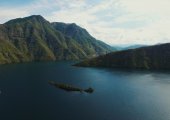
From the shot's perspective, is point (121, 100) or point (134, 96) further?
point (134, 96)

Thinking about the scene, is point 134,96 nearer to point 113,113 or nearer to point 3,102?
point 113,113

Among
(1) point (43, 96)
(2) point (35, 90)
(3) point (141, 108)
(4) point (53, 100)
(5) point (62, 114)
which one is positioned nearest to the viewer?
(5) point (62, 114)

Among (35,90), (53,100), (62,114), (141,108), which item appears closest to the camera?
(62,114)

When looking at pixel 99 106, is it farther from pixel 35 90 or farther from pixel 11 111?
pixel 35 90

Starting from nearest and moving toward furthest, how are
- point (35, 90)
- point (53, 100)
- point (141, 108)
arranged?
point (141, 108) < point (53, 100) < point (35, 90)

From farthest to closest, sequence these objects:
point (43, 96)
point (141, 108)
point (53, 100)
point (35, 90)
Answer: point (35, 90) → point (43, 96) → point (53, 100) → point (141, 108)

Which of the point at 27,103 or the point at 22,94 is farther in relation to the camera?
the point at 22,94

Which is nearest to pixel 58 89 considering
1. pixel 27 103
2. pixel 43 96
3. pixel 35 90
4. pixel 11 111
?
pixel 35 90

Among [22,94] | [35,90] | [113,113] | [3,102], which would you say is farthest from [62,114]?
[35,90]
